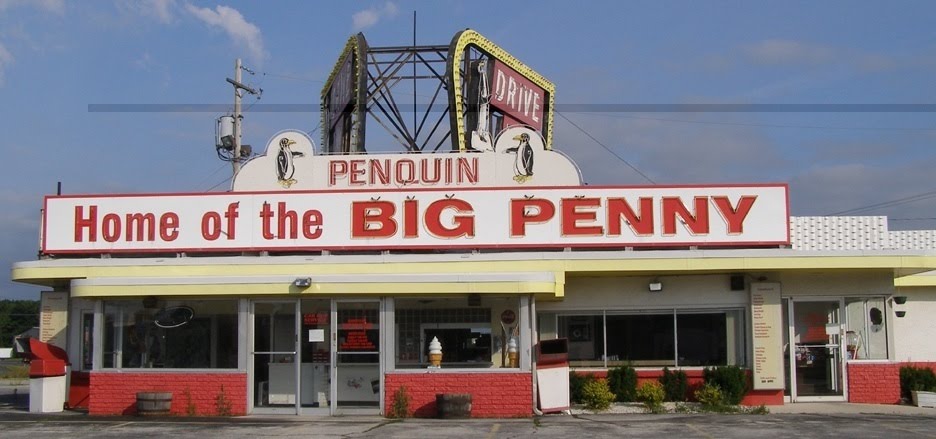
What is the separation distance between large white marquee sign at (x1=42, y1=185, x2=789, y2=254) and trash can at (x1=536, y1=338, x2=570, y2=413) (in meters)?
2.50

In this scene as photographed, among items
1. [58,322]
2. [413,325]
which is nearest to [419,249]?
[413,325]

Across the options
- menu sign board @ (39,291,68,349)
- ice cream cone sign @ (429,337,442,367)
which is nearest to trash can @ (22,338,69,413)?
menu sign board @ (39,291,68,349)

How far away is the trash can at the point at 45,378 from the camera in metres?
20.8

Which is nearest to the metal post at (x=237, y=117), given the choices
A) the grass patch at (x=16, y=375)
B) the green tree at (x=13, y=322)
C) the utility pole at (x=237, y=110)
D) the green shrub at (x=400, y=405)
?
the utility pole at (x=237, y=110)

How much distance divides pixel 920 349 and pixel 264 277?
50.7 ft

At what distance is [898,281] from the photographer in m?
23.1

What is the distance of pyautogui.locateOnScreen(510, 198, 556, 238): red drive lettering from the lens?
21.0m

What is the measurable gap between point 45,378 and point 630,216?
503 inches

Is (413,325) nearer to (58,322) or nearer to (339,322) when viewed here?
(339,322)

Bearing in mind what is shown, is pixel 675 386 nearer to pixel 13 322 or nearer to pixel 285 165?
pixel 285 165

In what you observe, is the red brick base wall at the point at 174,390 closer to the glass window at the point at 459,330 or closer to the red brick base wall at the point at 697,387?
the glass window at the point at 459,330

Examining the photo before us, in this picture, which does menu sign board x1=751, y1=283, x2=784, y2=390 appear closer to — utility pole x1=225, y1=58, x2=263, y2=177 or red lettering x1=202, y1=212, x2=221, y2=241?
red lettering x1=202, y1=212, x2=221, y2=241

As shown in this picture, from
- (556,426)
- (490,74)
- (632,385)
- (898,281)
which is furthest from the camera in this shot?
(490,74)

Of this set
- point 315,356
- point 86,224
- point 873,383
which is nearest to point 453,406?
point 315,356
